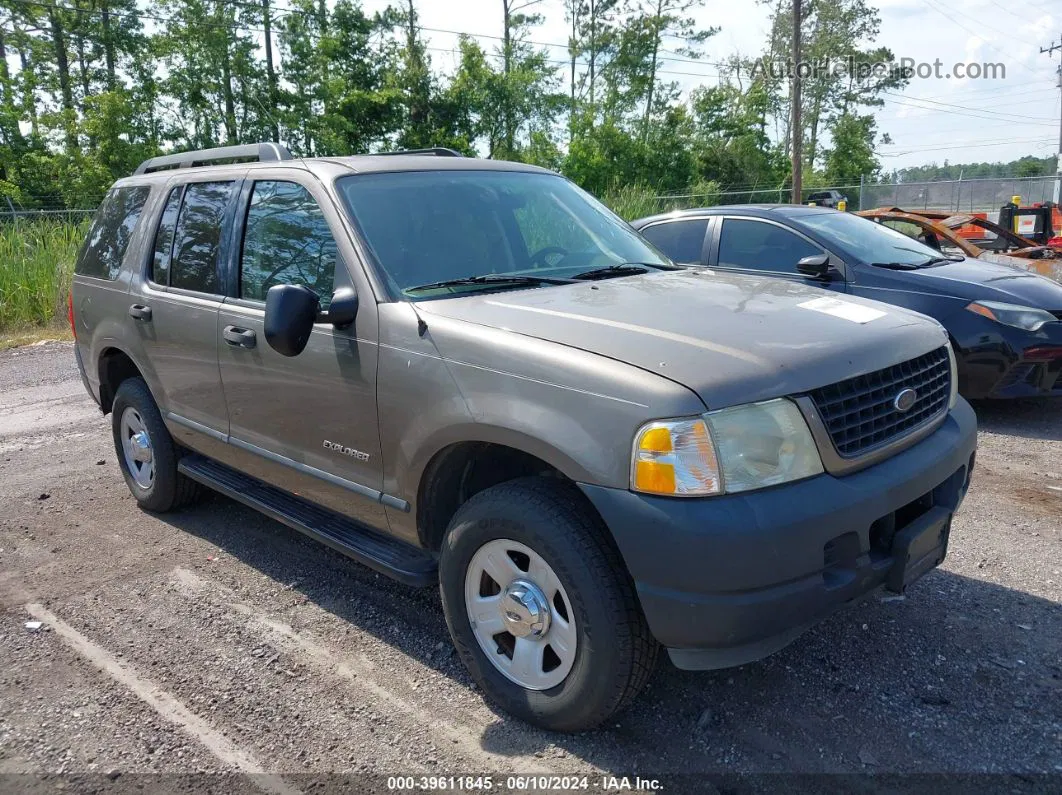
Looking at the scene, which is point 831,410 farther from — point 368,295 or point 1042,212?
point 1042,212

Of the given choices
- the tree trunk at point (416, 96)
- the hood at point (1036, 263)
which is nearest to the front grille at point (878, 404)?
the hood at point (1036, 263)

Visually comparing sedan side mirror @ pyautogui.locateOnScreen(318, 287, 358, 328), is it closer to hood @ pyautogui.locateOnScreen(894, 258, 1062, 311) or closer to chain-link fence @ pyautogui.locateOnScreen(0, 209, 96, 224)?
hood @ pyautogui.locateOnScreen(894, 258, 1062, 311)

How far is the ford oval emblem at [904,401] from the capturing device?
2797 millimetres

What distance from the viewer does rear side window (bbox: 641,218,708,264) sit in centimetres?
736

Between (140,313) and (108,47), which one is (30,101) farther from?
(140,313)

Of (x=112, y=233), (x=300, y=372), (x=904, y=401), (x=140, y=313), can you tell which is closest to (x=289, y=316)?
(x=300, y=372)

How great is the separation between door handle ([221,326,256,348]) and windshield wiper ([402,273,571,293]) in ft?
2.97

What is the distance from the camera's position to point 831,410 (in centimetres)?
258

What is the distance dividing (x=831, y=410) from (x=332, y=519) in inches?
85.2

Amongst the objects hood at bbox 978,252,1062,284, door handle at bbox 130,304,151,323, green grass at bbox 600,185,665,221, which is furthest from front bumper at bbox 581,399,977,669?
green grass at bbox 600,185,665,221

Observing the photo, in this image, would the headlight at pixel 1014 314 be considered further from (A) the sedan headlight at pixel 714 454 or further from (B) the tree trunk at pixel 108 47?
(B) the tree trunk at pixel 108 47

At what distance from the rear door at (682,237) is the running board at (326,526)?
13.9ft

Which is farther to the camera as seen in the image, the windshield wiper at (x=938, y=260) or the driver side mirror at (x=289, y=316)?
the windshield wiper at (x=938, y=260)

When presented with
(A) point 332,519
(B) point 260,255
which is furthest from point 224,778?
(B) point 260,255
